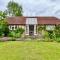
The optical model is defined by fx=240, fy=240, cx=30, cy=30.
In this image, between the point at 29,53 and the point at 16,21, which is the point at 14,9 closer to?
the point at 16,21

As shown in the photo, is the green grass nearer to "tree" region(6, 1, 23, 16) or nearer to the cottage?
the cottage

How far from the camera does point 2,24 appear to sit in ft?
163

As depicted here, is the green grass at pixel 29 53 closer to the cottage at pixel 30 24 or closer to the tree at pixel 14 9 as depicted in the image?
the cottage at pixel 30 24

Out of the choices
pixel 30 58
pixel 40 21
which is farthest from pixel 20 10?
pixel 30 58

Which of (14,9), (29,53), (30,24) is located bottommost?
(29,53)

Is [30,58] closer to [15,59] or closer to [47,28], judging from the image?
[15,59]

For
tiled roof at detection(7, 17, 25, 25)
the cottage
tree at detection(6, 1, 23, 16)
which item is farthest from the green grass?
tree at detection(6, 1, 23, 16)

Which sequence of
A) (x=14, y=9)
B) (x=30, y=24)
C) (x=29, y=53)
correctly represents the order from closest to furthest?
1. (x=29, y=53)
2. (x=30, y=24)
3. (x=14, y=9)

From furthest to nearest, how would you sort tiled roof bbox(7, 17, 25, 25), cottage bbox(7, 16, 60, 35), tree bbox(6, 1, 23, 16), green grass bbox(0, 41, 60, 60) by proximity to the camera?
tree bbox(6, 1, 23, 16), tiled roof bbox(7, 17, 25, 25), cottage bbox(7, 16, 60, 35), green grass bbox(0, 41, 60, 60)

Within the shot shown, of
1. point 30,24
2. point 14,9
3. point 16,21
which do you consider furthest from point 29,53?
point 14,9

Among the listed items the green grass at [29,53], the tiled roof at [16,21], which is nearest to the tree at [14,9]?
the tiled roof at [16,21]

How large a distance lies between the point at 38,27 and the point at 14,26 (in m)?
5.69

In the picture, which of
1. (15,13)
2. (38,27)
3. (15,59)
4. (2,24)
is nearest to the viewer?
(15,59)

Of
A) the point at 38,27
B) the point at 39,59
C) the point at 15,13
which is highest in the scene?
the point at 15,13
